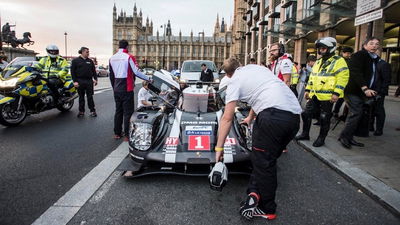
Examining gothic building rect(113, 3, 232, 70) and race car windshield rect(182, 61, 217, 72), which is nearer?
race car windshield rect(182, 61, 217, 72)

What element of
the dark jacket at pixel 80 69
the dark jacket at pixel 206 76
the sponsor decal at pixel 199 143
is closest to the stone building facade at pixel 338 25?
the sponsor decal at pixel 199 143

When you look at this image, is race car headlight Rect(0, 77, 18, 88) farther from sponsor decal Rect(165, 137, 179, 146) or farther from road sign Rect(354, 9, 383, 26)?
road sign Rect(354, 9, 383, 26)

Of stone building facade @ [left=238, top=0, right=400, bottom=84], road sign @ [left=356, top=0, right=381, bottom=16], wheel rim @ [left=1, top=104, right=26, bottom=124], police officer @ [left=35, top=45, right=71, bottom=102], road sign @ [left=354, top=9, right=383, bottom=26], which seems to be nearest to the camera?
road sign @ [left=356, top=0, right=381, bottom=16]

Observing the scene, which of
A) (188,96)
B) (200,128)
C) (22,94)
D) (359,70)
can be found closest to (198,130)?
(200,128)

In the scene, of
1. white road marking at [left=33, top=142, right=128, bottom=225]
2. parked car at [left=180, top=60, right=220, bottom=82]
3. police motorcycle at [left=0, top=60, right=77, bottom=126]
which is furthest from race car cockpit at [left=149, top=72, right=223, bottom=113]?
parked car at [left=180, top=60, right=220, bottom=82]

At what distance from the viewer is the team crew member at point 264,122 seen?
258 cm

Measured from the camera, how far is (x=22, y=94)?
6.73m

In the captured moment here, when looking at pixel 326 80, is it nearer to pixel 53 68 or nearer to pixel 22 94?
pixel 22 94

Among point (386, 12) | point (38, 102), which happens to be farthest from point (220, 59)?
point (38, 102)

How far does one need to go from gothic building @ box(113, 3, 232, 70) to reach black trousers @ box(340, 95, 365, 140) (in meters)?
122

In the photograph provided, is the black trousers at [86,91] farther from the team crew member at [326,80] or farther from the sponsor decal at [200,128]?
the team crew member at [326,80]

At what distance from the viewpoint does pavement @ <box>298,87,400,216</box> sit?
10.5 ft

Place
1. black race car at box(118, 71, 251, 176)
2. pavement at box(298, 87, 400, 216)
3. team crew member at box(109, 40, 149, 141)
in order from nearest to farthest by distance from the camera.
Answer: pavement at box(298, 87, 400, 216) < black race car at box(118, 71, 251, 176) < team crew member at box(109, 40, 149, 141)

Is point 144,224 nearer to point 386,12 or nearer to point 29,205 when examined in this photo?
point 29,205
